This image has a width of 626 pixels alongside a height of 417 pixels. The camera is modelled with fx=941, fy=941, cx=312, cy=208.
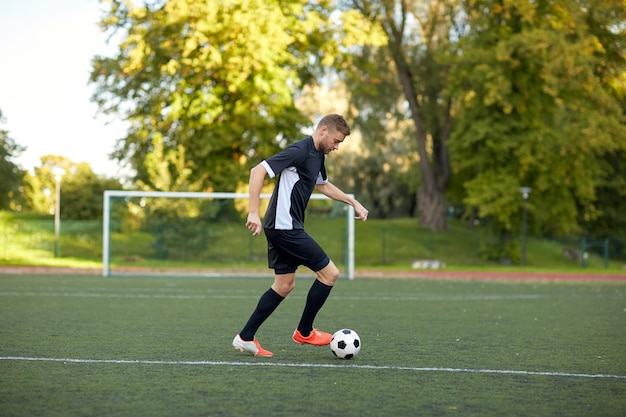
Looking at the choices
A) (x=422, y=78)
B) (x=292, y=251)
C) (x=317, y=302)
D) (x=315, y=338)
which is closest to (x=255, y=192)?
(x=292, y=251)

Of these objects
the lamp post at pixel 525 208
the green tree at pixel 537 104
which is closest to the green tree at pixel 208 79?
the green tree at pixel 537 104

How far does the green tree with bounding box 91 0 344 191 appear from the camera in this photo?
28688mm

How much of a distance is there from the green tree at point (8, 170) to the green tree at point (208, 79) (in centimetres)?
1921

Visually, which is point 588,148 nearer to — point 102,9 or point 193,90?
point 193,90

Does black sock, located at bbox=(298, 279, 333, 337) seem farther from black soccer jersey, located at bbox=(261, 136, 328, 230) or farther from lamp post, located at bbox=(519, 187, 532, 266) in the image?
lamp post, located at bbox=(519, 187, 532, 266)

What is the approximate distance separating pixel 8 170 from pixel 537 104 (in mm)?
27655

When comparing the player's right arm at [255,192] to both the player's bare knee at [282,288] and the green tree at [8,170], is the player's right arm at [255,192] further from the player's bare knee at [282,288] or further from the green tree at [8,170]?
the green tree at [8,170]

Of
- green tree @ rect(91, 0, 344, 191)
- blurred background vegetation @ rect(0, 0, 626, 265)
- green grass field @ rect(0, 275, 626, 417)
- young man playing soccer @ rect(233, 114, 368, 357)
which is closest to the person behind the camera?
green grass field @ rect(0, 275, 626, 417)

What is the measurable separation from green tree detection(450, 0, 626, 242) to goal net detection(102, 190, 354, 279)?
35.9 ft

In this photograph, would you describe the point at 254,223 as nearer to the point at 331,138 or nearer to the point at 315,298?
the point at 331,138

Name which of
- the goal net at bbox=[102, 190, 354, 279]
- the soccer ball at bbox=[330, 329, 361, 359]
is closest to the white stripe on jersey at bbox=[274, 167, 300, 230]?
the soccer ball at bbox=[330, 329, 361, 359]

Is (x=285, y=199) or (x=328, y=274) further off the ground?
(x=285, y=199)

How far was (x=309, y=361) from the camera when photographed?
7617 millimetres

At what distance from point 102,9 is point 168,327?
71.6ft
